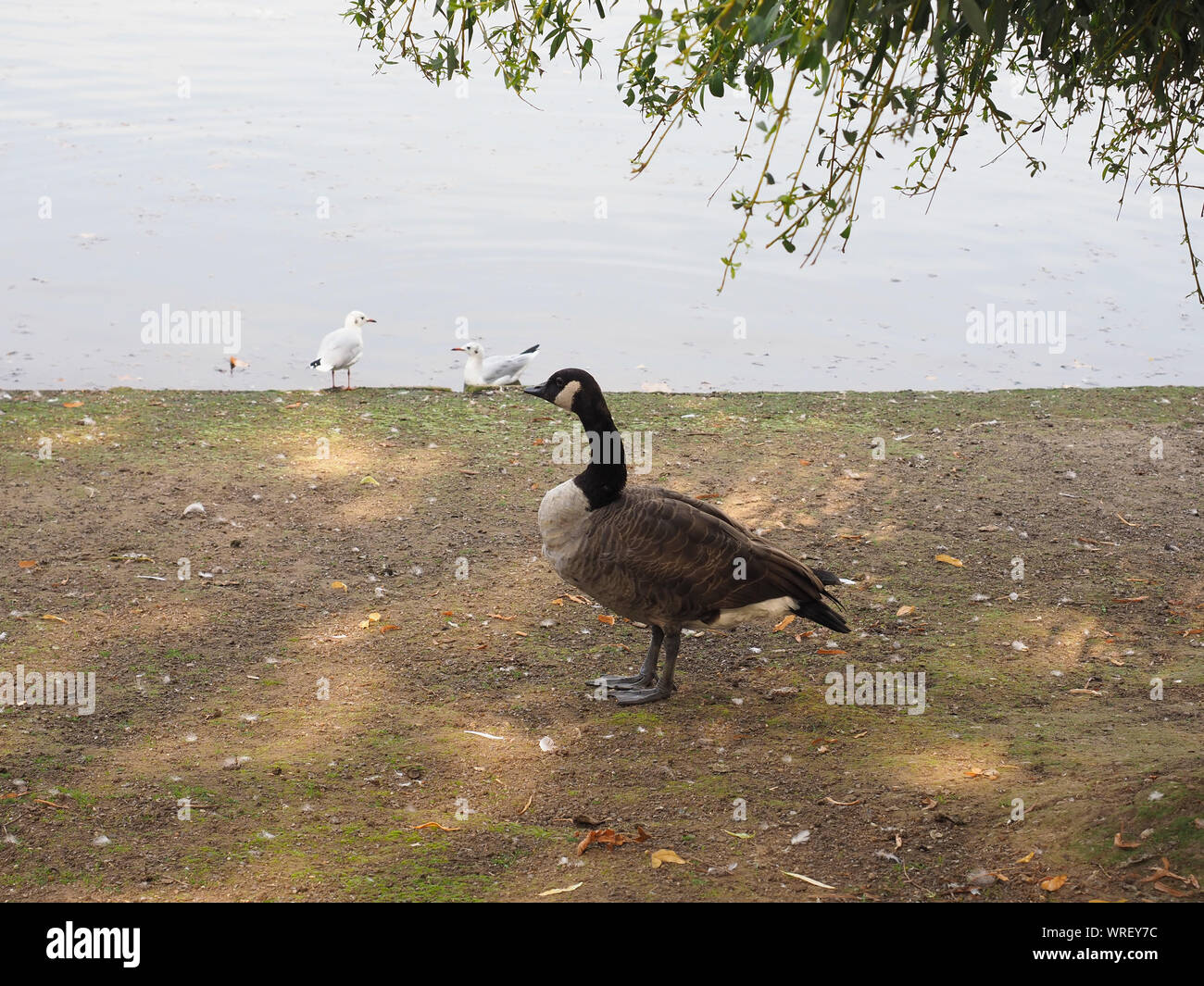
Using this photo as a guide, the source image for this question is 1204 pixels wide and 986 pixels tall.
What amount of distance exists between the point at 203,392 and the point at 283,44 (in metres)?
20.0

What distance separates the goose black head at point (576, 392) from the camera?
623 cm

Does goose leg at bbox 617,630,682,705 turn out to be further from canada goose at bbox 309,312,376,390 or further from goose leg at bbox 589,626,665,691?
canada goose at bbox 309,312,376,390

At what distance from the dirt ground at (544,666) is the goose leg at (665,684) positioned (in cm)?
9

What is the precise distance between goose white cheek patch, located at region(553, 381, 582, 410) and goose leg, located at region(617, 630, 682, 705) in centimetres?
140

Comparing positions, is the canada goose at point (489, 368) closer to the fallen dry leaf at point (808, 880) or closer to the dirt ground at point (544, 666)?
the dirt ground at point (544, 666)

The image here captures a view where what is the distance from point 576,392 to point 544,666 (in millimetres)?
1584

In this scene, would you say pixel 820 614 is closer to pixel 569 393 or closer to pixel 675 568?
pixel 675 568

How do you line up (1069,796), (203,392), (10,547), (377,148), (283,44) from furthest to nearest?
(283,44), (377,148), (203,392), (10,547), (1069,796)

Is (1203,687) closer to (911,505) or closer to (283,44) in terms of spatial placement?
(911,505)

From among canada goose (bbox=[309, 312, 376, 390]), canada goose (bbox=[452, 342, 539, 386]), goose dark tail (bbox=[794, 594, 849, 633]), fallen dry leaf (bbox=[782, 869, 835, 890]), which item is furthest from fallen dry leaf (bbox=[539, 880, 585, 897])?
canada goose (bbox=[452, 342, 539, 386])

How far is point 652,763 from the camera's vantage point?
17.7 feet

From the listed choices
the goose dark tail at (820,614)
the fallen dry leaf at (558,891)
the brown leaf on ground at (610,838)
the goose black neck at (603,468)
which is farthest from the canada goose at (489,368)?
the fallen dry leaf at (558,891)

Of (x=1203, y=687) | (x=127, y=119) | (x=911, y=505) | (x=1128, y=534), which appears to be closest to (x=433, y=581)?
(x=911, y=505)

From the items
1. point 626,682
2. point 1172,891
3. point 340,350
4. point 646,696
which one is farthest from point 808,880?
point 340,350
